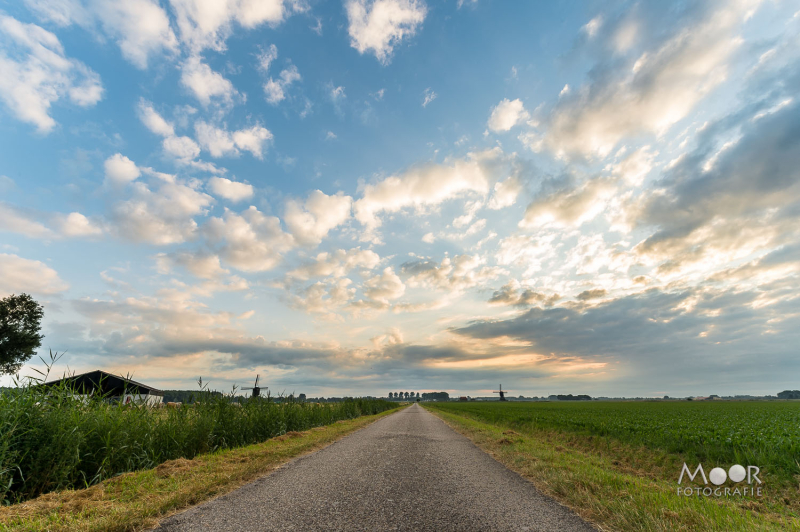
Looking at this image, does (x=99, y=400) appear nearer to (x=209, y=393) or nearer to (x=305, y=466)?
(x=209, y=393)

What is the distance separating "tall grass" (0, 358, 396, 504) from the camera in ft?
21.9

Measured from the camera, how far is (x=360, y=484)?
741 centimetres

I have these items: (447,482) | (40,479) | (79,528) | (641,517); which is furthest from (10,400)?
(641,517)

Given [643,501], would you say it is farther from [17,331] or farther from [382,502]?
[17,331]

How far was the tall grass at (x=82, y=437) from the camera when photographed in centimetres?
669

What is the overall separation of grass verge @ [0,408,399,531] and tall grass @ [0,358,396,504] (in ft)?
3.19

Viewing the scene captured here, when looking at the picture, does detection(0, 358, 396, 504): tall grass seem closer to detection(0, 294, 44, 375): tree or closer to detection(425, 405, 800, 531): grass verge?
detection(425, 405, 800, 531): grass verge

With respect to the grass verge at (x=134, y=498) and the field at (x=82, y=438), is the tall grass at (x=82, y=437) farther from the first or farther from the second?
the grass verge at (x=134, y=498)

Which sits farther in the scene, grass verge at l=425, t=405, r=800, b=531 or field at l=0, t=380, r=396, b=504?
field at l=0, t=380, r=396, b=504

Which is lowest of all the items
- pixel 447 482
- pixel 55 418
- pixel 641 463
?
pixel 641 463

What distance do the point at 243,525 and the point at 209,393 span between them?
10067 mm

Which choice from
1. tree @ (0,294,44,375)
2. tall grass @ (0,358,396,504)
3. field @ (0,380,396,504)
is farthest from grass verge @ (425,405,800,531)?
tree @ (0,294,44,375)

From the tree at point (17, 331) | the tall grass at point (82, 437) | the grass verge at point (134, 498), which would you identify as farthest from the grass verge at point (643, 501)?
the tree at point (17, 331)

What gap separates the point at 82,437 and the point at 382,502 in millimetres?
6644
